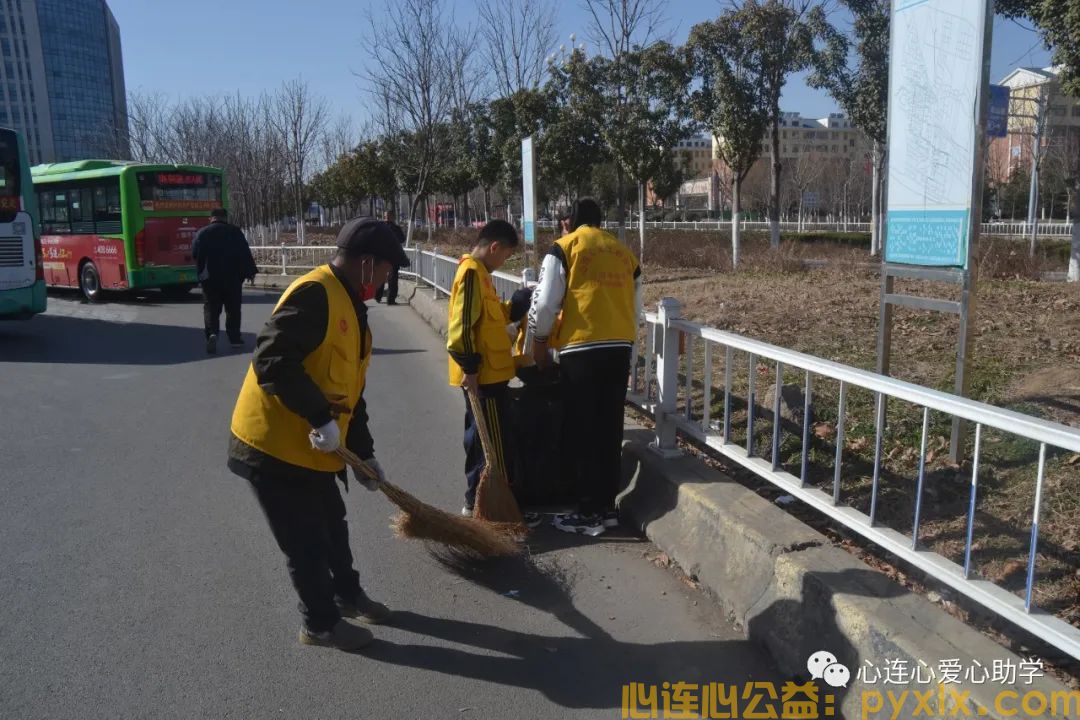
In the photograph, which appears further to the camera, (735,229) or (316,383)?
(735,229)

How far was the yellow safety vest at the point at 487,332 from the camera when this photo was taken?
4445 mm

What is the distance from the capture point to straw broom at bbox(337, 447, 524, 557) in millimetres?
3814

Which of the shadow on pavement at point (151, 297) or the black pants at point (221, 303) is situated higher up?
the black pants at point (221, 303)

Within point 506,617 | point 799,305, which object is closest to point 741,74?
point 799,305

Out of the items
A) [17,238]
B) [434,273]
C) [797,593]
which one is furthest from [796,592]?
[17,238]

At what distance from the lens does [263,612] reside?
3729mm

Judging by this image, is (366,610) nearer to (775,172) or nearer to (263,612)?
(263,612)

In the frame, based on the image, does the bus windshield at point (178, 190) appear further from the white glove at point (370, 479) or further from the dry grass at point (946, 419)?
the white glove at point (370, 479)

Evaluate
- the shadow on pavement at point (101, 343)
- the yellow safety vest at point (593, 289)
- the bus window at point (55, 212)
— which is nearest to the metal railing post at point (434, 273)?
the shadow on pavement at point (101, 343)

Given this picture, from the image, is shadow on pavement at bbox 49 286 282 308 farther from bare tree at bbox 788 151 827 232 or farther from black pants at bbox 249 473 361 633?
bare tree at bbox 788 151 827 232

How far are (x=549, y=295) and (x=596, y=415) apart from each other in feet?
2.31

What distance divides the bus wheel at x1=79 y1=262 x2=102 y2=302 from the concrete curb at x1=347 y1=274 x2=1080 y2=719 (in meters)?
17.0

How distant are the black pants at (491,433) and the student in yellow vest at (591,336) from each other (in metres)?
0.36

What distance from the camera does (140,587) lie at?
399 cm
